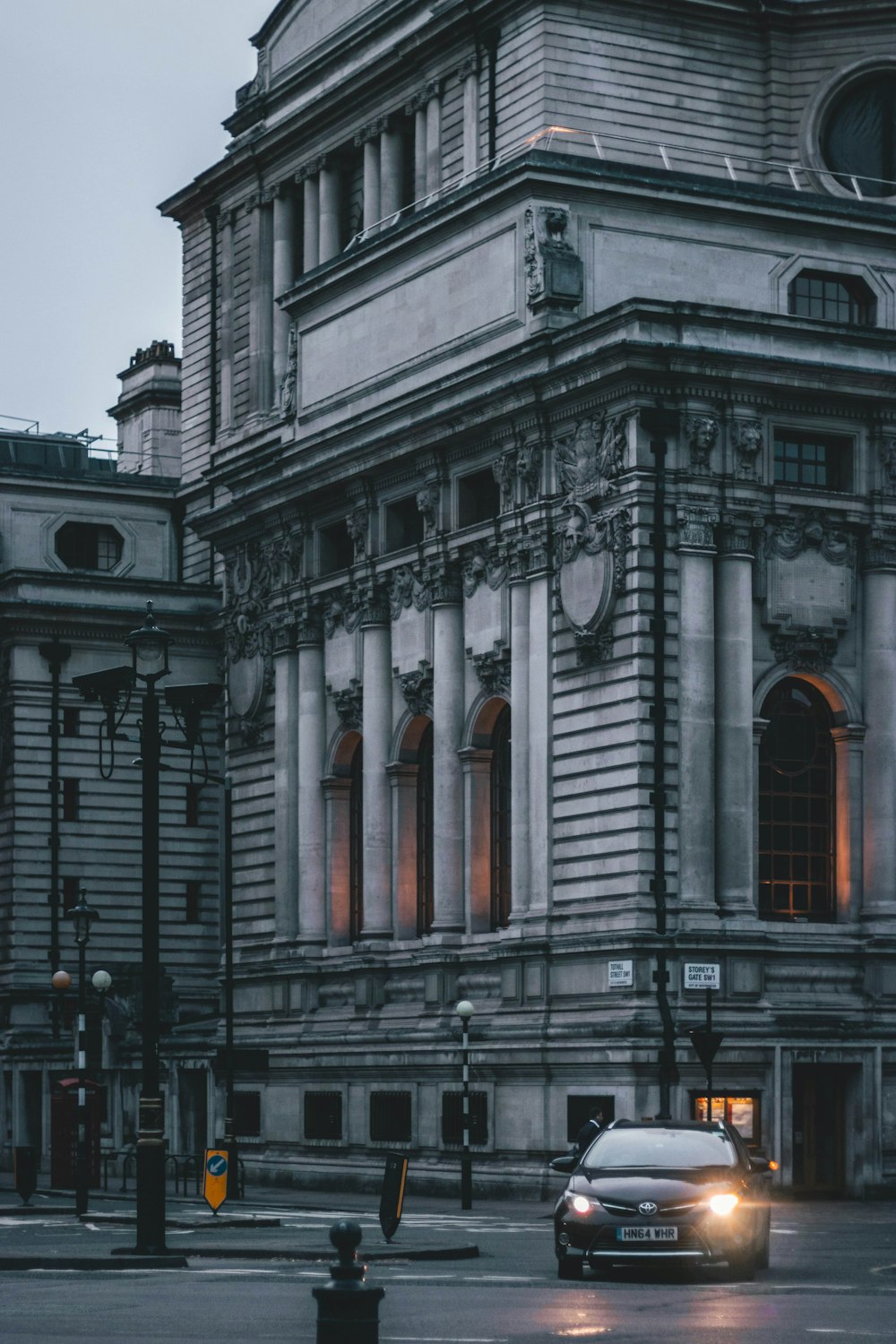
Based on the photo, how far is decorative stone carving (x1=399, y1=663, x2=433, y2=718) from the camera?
66.1 metres

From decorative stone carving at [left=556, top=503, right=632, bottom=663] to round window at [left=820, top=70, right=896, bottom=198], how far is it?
2123 centimetres

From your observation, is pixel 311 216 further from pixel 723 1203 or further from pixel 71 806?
pixel 723 1203

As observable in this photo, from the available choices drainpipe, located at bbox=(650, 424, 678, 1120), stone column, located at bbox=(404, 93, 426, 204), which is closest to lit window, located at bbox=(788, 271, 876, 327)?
drainpipe, located at bbox=(650, 424, 678, 1120)

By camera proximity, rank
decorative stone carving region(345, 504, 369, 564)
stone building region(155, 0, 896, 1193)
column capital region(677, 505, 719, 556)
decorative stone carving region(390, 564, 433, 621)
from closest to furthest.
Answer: stone building region(155, 0, 896, 1193) → column capital region(677, 505, 719, 556) → decorative stone carving region(390, 564, 433, 621) → decorative stone carving region(345, 504, 369, 564)

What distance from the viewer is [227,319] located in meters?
88.1

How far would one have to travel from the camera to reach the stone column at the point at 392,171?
79.3 meters

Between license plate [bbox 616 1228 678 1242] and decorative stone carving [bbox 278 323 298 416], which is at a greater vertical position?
decorative stone carving [bbox 278 323 298 416]

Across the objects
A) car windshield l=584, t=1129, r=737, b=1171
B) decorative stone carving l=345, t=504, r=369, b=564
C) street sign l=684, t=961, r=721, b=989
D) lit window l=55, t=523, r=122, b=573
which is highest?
lit window l=55, t=523, r=122, b=573

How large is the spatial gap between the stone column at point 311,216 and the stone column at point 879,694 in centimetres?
2821

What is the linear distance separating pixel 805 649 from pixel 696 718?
3386 millimetres

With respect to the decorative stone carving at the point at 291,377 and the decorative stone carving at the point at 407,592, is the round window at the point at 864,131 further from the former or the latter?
the decorative stone carving at the point at 407,592

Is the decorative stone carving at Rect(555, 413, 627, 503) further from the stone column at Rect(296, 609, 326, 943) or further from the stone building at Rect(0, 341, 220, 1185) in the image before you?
the stone building at Rect(0, 341, 220, 1185)

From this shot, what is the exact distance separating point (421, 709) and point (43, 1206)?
1666 centimetres

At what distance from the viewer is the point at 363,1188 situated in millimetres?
64875
